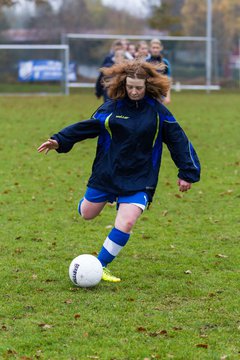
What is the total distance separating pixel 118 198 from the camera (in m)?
6.63

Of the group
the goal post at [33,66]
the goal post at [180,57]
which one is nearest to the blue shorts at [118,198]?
the goal post at [33,66]

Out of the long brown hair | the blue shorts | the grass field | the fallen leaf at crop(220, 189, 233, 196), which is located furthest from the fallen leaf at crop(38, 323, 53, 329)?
the fallen leaf at crop(220, 189, 233, 196)

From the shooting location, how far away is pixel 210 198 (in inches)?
420

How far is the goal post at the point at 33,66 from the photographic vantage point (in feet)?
106

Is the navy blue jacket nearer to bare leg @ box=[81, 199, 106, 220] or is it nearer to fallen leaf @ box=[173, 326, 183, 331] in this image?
bare leg @ box=[81, 199, 106, 220]

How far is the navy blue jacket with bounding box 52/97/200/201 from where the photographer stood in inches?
256

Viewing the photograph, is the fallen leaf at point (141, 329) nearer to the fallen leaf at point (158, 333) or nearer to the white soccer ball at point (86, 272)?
the fallen leaf at point (158, 333)

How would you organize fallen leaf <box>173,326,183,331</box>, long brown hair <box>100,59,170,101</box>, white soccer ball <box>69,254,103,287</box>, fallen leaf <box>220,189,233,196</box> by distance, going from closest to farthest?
fallen leaf <box>173,326,183,331</box>, white soccer ball <box>69,254,103,287</box>, long brown hair <box>100,59,170,101</box>, fallen leaf <box>220,189,233,196</box>

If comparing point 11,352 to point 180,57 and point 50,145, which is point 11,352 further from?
point 180,57

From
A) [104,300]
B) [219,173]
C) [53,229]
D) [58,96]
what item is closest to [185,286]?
[104,300]

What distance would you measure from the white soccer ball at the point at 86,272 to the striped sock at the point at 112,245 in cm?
26

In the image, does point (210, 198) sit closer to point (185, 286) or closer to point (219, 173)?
point (219, 173)

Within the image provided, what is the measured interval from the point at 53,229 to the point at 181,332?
359 cm

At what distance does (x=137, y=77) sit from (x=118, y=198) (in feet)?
3.48
